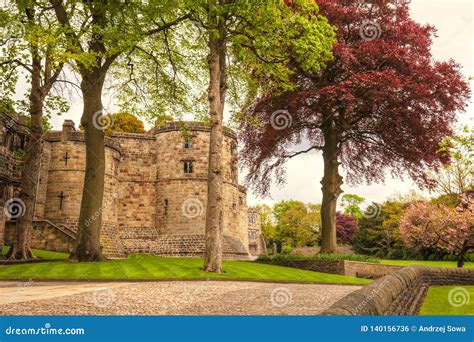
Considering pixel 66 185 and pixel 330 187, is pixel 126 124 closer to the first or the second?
pixel 66 185

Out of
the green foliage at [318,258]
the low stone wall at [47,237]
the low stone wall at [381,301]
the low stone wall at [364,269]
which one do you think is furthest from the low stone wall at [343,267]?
the low stone wall at [47,237]

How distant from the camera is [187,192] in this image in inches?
1487

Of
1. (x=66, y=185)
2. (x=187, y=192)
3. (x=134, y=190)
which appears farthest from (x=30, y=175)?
(x=134, y=190)

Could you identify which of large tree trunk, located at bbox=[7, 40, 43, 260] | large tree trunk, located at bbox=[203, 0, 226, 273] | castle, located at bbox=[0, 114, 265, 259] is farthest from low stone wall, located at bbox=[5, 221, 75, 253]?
large tree trunk, located at bbox=[203, 0, 226, 273]

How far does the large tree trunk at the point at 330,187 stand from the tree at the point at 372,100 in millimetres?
59

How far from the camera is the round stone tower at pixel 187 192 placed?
3644cm

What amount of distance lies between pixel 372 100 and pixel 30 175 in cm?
1845

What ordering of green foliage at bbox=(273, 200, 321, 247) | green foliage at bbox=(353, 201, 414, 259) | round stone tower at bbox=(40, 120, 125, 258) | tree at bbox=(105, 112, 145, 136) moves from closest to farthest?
round stone tower at bbox=(40, 120, 125, 258) < green foliage at bbox=(353, 201, 414, 259) < tree at bbox=(105, 112, 145, 136) < green foliage at bbox=(273, 200, 321, 247)

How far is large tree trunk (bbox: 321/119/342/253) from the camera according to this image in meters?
25.3

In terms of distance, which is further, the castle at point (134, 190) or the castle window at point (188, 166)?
the castle window at point (188, 166)

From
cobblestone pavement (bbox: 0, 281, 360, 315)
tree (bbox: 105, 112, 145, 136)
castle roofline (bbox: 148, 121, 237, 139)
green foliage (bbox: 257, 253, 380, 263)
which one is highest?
tree (bbox: 105, 112, 145, 136)

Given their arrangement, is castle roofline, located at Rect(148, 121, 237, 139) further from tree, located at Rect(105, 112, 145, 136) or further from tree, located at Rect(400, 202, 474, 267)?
tree, located at Rect(400, 202, 474, 267)

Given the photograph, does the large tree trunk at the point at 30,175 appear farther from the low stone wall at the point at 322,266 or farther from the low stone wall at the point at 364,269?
the low stone wall at the point at 364,269

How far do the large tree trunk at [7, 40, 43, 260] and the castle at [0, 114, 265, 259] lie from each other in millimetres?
8315
